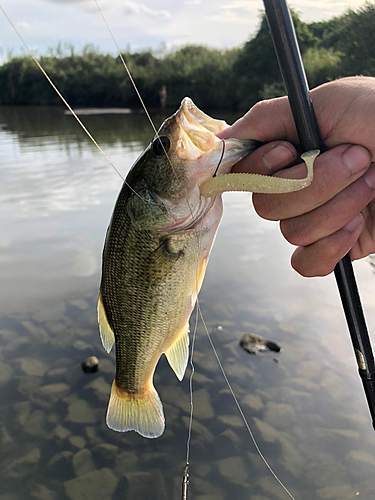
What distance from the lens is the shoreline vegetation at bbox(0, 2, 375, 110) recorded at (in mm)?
25078

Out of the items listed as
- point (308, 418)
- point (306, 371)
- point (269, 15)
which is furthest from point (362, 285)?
point (269, 15)

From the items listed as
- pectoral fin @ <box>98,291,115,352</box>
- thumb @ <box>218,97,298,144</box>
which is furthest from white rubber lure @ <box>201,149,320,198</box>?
pectoral fin @ <box>98,291,115,352</box>

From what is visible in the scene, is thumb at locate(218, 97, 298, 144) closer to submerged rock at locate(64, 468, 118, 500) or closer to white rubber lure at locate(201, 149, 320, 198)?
white rubber lure at locate(201, 149, 320, 198)

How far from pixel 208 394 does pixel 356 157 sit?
3183 millimetres

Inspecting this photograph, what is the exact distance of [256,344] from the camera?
4.78 meters

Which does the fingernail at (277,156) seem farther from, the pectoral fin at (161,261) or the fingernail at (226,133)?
the pectoral fin at (161,261)

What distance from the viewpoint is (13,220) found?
8.70 meters

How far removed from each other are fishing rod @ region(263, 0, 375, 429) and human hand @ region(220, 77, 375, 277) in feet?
0.28

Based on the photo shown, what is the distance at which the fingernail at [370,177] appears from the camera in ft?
5.42

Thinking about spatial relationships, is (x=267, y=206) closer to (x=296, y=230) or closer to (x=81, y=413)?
(x=296, y=230)

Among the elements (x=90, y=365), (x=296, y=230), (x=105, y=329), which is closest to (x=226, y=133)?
(x=296, y=230)

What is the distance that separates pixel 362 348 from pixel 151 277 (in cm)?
100

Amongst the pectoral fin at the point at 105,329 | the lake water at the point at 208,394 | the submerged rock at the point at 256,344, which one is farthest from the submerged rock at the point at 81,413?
the pectoral fin at the point at 105,329

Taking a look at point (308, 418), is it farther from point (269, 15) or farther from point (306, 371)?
point (269, 15)
